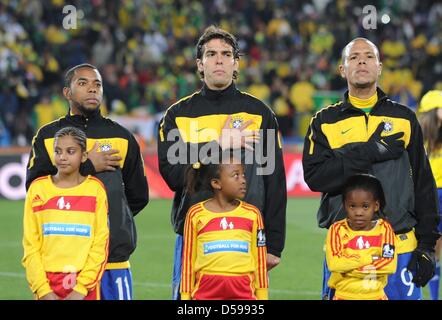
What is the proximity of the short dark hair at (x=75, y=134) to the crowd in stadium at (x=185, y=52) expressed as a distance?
13023 millimetres

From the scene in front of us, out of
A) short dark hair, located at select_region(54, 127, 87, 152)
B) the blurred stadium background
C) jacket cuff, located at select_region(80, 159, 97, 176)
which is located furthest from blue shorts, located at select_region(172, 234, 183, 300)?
the blurred stadium background

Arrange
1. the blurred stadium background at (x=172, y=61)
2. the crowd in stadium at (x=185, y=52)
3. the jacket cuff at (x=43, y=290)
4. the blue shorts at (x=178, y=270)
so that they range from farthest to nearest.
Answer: the crowd in stadium at (x=185, y=52), the blurred stadium background at (x=172, y=61), the blue shorts at (x=178, y=270), the jacket cuff at (x=43, y=290)

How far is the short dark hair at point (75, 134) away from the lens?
18.8ft

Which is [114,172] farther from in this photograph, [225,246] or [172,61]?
[172,61]

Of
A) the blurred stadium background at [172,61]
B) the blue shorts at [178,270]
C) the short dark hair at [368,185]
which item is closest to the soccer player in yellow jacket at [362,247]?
the short dark hair at [368,185]

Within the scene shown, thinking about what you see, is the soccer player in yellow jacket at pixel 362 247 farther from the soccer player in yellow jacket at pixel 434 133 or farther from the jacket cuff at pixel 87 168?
the soccer player in yellow jacket at pixel 434 133

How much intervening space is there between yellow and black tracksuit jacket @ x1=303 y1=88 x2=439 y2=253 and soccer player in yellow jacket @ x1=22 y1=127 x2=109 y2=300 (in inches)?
52.9

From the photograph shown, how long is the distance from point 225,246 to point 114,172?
0.95 metres

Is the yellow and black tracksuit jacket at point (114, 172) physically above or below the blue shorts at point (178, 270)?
above

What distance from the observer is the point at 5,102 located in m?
19.2

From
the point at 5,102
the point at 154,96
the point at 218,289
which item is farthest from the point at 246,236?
the point at 154,96

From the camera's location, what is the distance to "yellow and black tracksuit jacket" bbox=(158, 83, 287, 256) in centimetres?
575

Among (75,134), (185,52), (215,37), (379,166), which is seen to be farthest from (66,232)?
(185,52)
